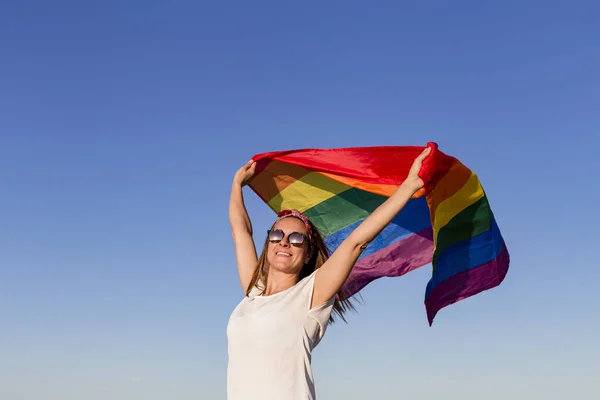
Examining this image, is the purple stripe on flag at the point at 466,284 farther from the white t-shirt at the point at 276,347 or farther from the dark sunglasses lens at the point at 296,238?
the white t-shirt at the point at 276,347

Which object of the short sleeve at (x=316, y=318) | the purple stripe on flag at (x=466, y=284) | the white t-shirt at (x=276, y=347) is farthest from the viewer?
the purple stripe on flag at (x=466, y=284)

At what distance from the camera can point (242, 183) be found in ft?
26.2

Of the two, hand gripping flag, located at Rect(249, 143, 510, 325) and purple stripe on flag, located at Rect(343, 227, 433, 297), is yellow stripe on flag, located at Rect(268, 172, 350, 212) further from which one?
purple stripe on flag, located at Rect(343, 227, 433, 297)

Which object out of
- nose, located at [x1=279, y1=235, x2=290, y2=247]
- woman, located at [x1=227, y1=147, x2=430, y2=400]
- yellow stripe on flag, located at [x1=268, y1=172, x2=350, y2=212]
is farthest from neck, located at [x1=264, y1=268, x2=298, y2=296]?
yellow stripe on flag, located at [x1=268, y1=172, x2=350, y2=212]

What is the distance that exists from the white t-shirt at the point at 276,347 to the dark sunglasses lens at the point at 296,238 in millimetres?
469

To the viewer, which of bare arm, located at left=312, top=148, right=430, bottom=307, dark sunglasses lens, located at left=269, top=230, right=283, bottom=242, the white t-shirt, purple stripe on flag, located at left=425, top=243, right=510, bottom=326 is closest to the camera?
the white t-shirt

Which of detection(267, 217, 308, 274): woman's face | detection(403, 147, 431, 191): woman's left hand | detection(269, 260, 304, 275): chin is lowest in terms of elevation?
detection(269, 260, 304, 275): chin

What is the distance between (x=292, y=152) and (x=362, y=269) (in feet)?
5.34

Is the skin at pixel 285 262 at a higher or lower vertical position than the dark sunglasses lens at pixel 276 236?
lower

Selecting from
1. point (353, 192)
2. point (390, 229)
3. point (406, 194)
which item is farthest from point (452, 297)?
point (406, 194)

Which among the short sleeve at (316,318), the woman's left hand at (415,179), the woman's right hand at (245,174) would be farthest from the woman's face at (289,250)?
the woman's right hand at (245,174)

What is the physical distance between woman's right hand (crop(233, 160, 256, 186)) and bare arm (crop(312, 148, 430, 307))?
2.20 meters

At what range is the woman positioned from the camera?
5.68 meters

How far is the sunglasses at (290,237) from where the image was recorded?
642 centimetres
